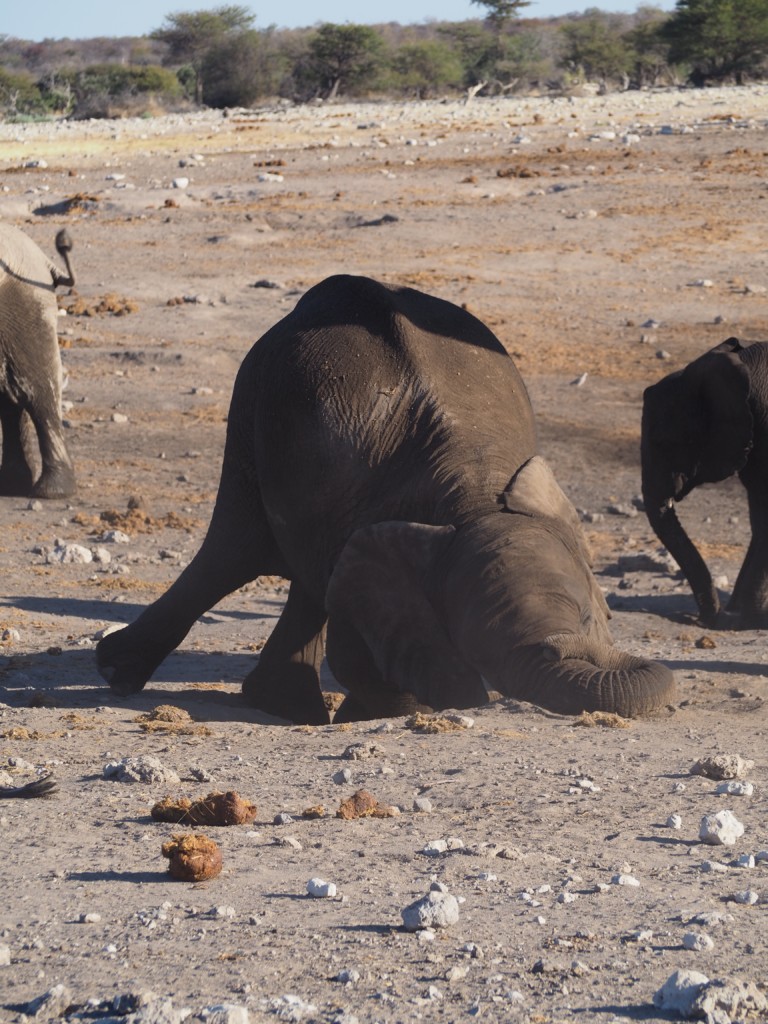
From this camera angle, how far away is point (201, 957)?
3.27m

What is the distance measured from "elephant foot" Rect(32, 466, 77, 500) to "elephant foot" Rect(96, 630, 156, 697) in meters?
4.64

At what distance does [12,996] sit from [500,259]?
51.3ft

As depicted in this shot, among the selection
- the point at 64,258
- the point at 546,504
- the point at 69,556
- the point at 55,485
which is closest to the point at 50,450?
the point at 55,485

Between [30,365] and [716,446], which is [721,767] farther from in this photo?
[30,365]

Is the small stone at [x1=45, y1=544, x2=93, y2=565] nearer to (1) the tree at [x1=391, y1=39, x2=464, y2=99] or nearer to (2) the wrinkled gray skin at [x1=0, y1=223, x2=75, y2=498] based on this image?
(2) the wrinkled gray skin at [x1=0, y1=223, x2=75, y2=498]

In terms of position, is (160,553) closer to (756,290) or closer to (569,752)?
(569,752)

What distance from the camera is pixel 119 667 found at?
6.95 m

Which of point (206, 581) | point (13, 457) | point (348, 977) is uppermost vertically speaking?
point (348, 977)

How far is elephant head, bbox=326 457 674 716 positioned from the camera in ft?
16.6

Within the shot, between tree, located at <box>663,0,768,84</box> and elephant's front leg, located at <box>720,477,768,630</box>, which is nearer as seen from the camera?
elephant's front leg, located at <box>720,477,768,630</box>

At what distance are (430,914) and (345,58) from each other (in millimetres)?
Answer: 45178

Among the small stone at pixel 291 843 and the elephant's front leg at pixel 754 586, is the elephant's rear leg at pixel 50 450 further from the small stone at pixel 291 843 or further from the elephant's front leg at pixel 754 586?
the small stone at pixel 291 843

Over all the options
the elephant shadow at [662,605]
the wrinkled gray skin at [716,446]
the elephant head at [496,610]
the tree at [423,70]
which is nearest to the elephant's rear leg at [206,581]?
the elephant head at [496,610]

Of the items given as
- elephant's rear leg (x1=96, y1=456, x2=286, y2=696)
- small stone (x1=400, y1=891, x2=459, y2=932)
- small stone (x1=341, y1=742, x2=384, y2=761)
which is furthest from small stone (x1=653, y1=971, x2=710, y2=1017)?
elephant's rear leg (x1=96, y1=456, x2=286, y2=696)
